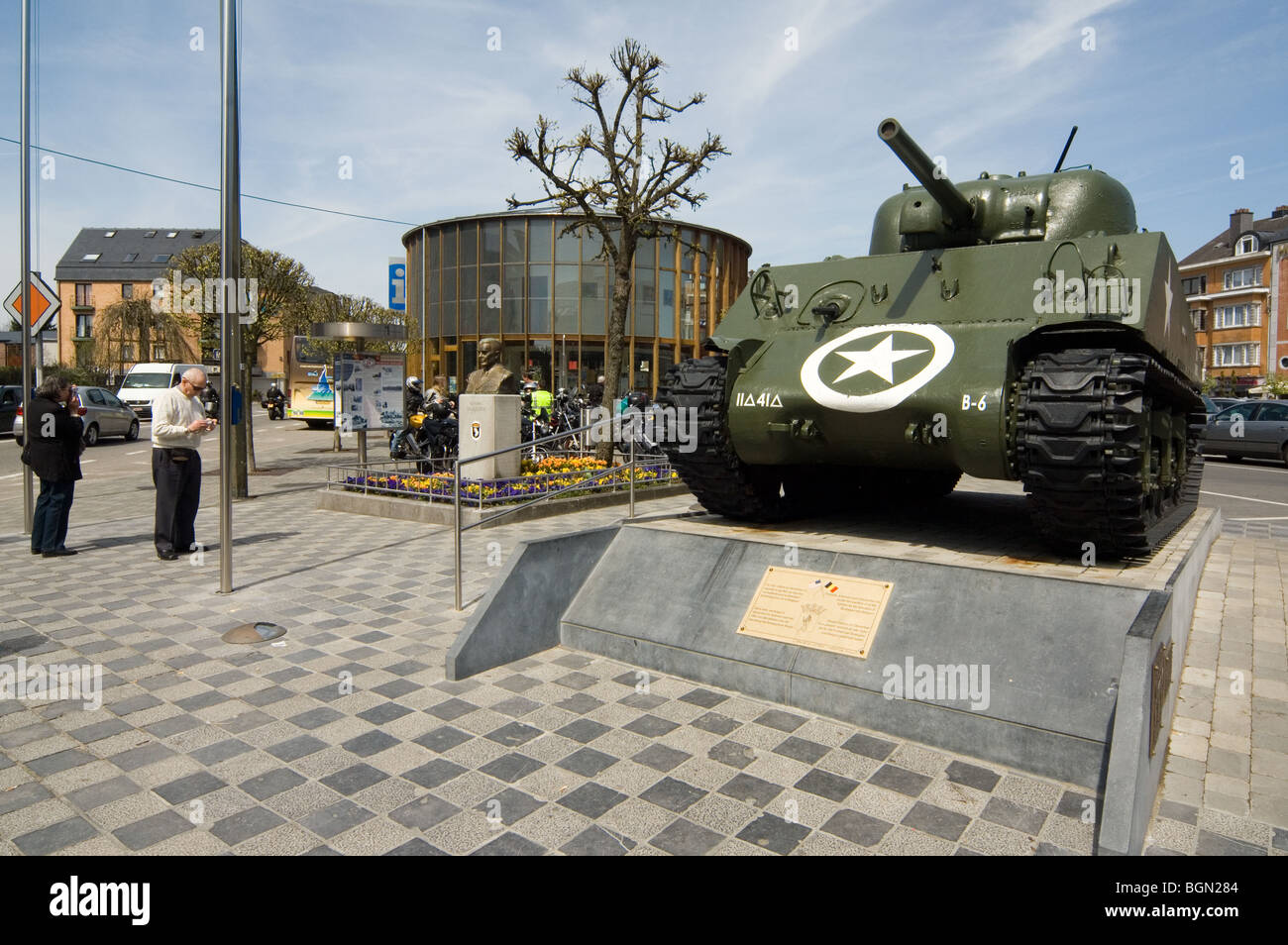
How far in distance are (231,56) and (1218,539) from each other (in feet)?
34.5

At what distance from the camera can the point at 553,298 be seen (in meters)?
34.4

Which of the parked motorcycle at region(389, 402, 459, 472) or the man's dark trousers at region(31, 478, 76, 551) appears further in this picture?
the parked motorcycle at region(389, 402, 459, 472)

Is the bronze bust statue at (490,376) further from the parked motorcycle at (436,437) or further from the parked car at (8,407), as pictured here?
the parked car at (8,407)

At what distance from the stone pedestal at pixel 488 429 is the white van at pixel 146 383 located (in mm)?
24406

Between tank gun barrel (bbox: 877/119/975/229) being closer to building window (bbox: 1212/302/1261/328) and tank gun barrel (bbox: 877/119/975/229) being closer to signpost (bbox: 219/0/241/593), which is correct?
signpost (bbox: 219/0/241/593)

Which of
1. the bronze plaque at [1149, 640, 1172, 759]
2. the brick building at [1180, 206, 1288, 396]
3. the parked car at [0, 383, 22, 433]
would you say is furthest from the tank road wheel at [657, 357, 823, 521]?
the brick building at [1180, 206, 1288, 396]

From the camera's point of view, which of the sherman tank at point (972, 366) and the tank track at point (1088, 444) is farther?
the sherman tank at point (972, 366)

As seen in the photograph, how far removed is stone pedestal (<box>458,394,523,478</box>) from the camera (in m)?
12.3

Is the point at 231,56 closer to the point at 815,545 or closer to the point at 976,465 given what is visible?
the point at 815,545

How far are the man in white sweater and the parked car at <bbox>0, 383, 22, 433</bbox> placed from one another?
2069 cm

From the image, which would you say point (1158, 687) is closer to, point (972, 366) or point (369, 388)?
point (972, 366)

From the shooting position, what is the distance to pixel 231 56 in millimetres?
6754

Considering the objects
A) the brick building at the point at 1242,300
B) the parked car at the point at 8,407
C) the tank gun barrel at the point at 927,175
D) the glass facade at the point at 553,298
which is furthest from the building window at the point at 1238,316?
the parked car at the point at 8,407

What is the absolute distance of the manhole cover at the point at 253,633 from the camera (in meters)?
5.78
